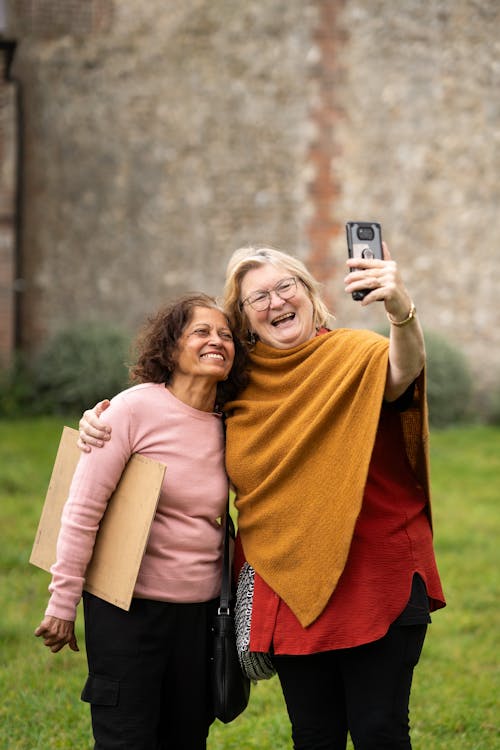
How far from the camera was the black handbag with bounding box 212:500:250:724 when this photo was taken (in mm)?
2725

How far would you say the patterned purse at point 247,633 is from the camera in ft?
8.86

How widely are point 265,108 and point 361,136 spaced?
4.37 feet

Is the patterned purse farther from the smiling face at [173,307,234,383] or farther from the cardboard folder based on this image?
the smiling face at [173,307,234,383]

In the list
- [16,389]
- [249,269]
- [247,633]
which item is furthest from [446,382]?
[247,633]

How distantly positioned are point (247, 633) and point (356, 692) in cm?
34

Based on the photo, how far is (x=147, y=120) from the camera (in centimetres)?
1294

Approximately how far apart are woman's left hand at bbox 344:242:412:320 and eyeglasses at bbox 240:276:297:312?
37 cm

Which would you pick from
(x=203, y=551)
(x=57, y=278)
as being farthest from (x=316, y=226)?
(x=203, y=551)

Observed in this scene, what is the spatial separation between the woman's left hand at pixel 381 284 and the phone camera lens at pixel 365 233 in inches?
3.7

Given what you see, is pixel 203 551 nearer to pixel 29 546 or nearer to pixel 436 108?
pixel 29 546

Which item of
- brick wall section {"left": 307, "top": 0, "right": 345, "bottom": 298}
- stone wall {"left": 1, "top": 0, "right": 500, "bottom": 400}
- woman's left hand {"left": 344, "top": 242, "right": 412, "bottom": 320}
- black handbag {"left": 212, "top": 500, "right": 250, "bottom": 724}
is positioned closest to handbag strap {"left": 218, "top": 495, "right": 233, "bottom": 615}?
black handbag {"left": 212, "top": 500, "right": 250, "bottom": 724}

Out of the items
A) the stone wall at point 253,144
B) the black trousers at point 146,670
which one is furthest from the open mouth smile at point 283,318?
the stone wall at point 253,144

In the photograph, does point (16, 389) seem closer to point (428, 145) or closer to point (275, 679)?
point (428, 145)

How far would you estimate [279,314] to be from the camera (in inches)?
111
